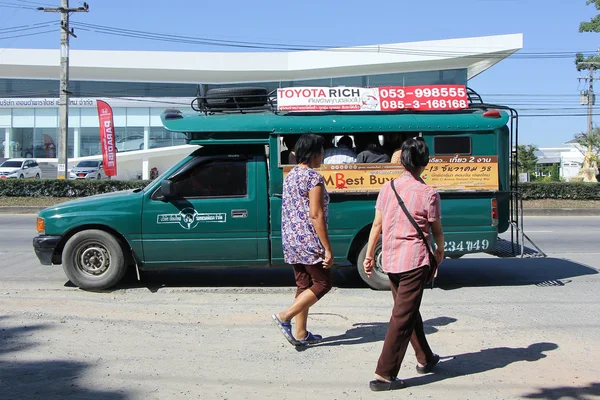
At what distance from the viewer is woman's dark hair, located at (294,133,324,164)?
506cm

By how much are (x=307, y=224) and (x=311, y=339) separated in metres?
1.14

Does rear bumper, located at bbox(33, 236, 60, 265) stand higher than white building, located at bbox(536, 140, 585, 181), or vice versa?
white building, located at bbox(536, 140, 585, 181)

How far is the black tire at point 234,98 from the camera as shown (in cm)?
806

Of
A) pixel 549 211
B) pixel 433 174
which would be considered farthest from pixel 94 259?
pixel 549 211

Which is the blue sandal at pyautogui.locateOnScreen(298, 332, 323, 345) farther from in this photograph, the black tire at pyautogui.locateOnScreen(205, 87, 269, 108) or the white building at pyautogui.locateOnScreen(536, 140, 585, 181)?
the white building at pyautogui.locateOnScreen(536, 140, 585, 181)

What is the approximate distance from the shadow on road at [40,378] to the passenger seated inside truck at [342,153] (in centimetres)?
404

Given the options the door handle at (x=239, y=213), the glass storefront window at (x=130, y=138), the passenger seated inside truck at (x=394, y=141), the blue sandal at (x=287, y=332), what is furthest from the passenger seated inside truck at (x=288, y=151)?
the glass storefront window at (x=130, y=138)

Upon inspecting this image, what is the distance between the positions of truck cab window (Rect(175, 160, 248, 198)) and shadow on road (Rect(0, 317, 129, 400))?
109 inches

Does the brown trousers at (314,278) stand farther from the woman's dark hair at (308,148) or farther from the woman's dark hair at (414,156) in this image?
the woman's dark hair at (414,156)

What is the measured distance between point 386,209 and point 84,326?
11.2ft

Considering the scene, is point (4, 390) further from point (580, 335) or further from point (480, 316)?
point (580, 335)

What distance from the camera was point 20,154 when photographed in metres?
48.5

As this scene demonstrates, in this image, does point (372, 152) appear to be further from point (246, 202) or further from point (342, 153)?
point (246, 202)

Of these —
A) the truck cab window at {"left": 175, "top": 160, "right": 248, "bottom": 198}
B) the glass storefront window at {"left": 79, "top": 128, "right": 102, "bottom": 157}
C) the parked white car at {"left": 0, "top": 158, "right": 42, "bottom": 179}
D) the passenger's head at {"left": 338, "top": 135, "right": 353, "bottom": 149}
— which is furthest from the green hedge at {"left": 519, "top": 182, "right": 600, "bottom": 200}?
the glass storefront window at {"left": 79, "top": 128, "right": 102, "bottom": 157}
